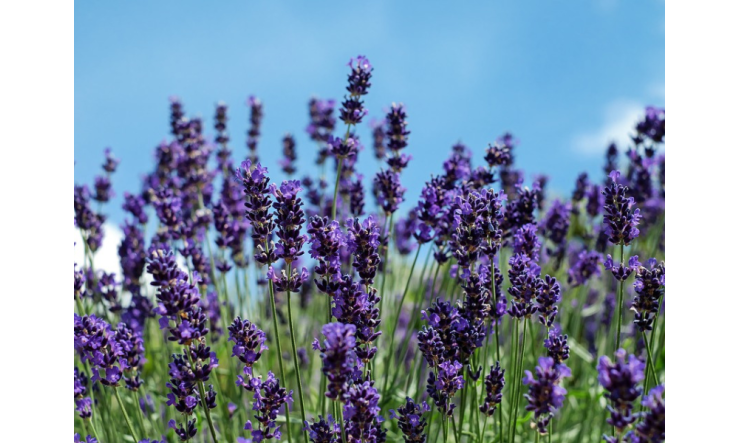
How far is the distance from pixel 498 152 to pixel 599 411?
207 centimetres

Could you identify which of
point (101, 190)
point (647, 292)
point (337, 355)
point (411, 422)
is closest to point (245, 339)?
point (337, 355)

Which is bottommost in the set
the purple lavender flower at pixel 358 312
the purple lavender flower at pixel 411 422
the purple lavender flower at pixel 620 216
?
the purple lavender flower at pixel 411 422

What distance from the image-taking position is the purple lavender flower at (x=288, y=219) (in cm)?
230

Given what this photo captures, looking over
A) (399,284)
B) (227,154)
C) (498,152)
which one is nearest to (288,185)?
(498,152)

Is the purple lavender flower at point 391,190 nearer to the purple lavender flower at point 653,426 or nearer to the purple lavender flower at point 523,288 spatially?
the purple lavender flower at point 523,288

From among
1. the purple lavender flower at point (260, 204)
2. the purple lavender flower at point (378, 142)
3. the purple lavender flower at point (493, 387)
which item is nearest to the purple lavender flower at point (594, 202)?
the purple lavender flower at point (378, 142)

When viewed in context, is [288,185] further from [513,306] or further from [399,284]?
[399,284]

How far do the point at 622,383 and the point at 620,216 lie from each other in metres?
0.94

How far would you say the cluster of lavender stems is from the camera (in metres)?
2.15

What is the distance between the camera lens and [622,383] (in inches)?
66.8

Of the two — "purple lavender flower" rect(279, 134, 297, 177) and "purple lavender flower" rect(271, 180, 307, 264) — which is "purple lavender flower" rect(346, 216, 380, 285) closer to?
"purple lavender flower" rect(271, 180, 307, 264)

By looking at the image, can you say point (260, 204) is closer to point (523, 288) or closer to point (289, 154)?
point (523, 288)

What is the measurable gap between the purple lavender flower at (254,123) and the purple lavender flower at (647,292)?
379 cm
